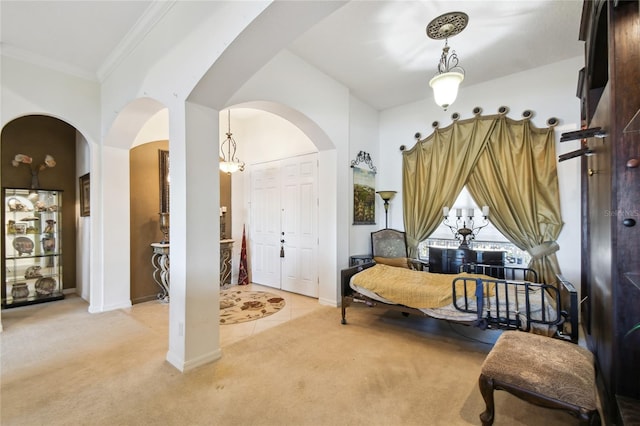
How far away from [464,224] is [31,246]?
263 inches

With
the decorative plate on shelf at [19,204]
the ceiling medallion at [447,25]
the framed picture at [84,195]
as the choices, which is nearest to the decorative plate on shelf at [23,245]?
the decorative plate on shelf at [19,204]

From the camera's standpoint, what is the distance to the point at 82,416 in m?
1.85

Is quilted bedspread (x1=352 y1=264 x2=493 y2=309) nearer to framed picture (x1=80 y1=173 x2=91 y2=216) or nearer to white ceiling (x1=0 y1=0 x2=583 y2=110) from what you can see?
white ceiling (x1=0 y1=0 x2=583 y2=110)

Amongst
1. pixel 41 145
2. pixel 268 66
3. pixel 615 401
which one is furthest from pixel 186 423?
pixel 41 145

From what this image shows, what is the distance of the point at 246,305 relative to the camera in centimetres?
417

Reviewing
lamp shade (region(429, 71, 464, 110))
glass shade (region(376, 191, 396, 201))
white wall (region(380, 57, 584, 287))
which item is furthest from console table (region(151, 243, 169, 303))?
white wall (region(380, 57, 584, 287))

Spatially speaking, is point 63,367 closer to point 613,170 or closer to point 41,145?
point 41,145

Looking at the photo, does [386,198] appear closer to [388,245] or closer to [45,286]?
[388,245]

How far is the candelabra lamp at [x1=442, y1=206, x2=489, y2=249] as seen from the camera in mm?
3961

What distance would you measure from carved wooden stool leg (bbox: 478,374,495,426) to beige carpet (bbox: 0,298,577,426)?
156 mm

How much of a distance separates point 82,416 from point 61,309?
3.04 meters

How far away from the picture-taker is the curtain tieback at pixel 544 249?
3.59 meters

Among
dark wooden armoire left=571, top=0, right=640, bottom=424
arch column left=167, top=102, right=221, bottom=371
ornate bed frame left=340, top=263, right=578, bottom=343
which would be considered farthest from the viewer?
arch column left=167, top=102, right=221, bottom=371

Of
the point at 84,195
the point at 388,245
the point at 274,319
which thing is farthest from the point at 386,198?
the point at 84,195
